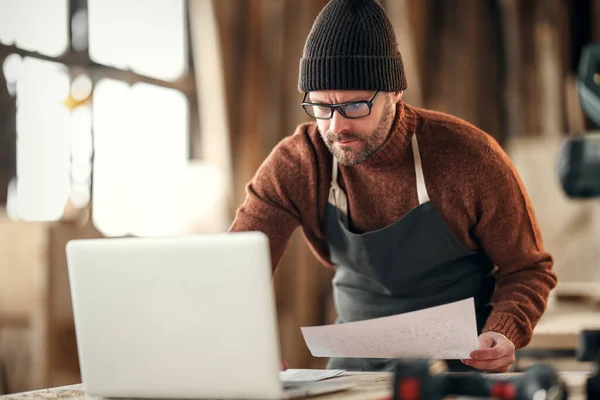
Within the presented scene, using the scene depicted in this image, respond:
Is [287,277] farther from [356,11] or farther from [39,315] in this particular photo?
[356,11]

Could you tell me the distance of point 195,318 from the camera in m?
1.28

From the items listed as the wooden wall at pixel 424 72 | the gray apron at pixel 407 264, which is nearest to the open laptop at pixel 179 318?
the gray apron at pixel 407 264

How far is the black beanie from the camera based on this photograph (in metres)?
1.85

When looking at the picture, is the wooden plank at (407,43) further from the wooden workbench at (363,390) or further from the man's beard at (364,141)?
the wooden workbench at (363,390)

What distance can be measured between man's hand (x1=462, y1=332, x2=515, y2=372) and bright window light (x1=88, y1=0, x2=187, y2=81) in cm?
265

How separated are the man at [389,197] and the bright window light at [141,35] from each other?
→ 6.84 feet

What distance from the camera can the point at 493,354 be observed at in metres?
1.68

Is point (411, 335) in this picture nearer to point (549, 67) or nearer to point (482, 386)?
point (482, 386)

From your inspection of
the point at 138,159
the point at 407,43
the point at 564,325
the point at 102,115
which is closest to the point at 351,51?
the point at 564,325

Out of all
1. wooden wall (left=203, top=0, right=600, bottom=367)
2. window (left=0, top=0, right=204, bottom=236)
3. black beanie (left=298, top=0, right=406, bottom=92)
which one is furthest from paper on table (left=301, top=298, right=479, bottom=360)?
wooden wall (left=203, top=0, right=600, bottom=367)

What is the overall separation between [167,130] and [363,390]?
9.77ft

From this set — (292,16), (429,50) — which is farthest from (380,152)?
(429,50)

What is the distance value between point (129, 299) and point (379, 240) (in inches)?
30.7

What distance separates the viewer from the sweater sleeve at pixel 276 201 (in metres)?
1.99
